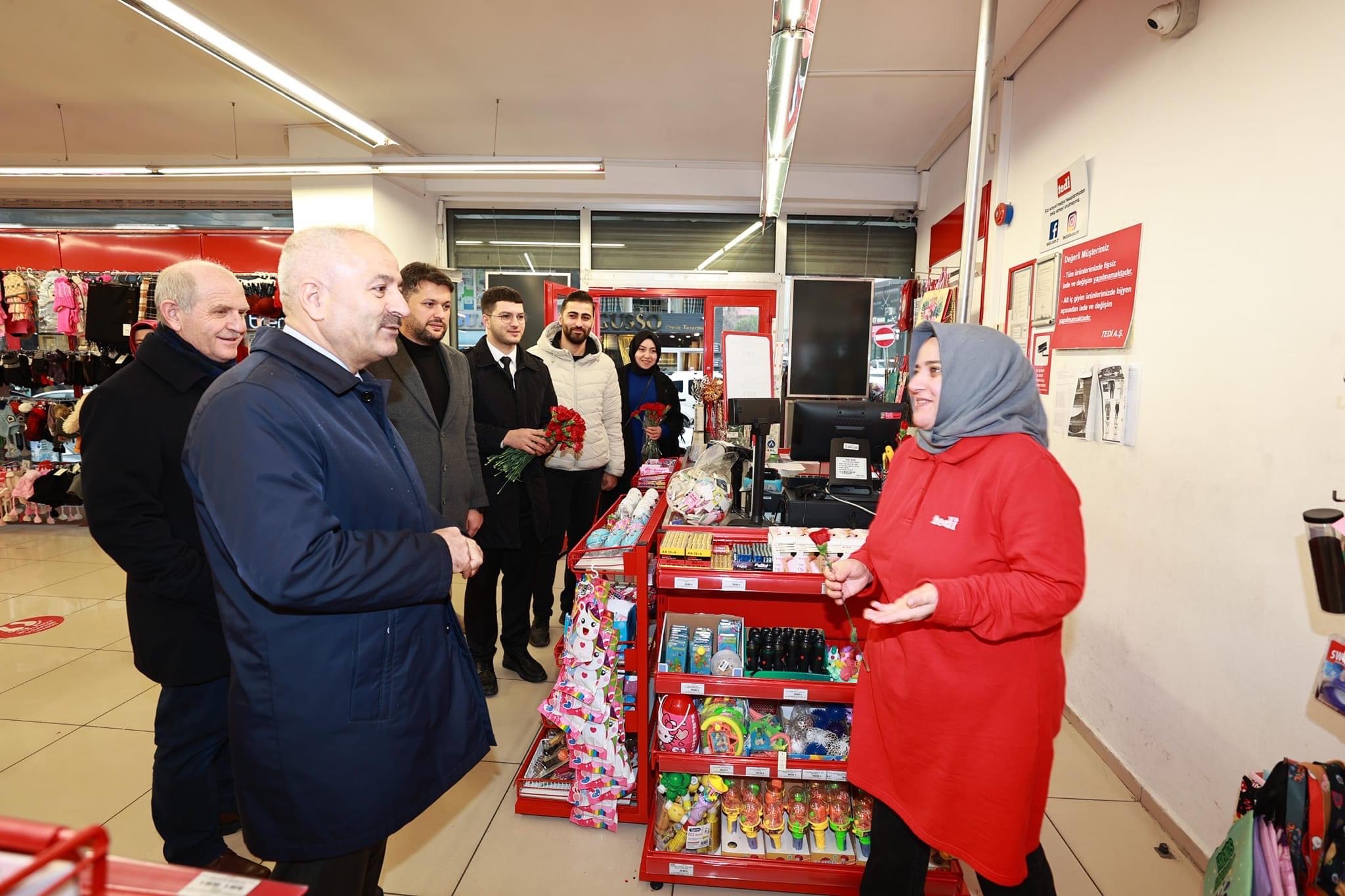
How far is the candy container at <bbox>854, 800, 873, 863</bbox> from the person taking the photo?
2121mm

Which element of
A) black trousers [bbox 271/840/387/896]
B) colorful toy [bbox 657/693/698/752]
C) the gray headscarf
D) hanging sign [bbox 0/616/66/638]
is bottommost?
hanging sign [bbox 0/616/66/638]

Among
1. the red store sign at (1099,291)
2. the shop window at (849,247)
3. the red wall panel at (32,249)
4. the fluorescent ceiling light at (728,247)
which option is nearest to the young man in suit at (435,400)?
the red store sign at (1099,291)

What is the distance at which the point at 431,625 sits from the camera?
1417 mm

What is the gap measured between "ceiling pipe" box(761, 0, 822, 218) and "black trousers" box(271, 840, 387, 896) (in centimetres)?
296

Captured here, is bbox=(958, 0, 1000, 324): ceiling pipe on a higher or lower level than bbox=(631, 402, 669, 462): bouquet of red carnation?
higher

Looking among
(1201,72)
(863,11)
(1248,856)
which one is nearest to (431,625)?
(1248,856)

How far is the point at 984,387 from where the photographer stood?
141cm

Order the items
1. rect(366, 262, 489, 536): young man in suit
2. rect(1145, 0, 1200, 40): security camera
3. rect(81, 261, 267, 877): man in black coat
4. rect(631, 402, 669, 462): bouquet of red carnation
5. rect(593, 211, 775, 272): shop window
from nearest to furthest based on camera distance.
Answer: rect(81, 261, 267, 877): man in black coat
rect(1145, 0, 1200, 40): security camera
rect(366, 262, 489, 536): young man in suit
rect(631, 402, 669, 462): bouquet of red carnation
rect(593, 211, 775, 272): shop window

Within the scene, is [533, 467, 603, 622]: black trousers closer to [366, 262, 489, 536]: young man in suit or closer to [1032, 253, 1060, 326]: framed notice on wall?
[366, 262, 489, 536]: young man in suit

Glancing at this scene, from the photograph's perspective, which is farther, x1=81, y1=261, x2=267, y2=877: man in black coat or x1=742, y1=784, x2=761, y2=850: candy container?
x1=742, y1=784, x2=761, y2=850: candy container

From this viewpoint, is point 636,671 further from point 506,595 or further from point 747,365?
point 747,365

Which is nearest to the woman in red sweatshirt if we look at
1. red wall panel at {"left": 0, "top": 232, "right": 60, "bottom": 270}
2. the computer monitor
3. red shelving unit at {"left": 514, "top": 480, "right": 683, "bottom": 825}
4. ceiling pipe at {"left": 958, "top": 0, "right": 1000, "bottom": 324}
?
red shelving unit at {"left": 514, "top": 480, "right": 683, "bottom": 825}

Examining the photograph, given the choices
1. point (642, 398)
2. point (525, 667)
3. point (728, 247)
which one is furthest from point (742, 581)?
point (728, 247)

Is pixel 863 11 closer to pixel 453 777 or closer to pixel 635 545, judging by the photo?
pixel 635 545
